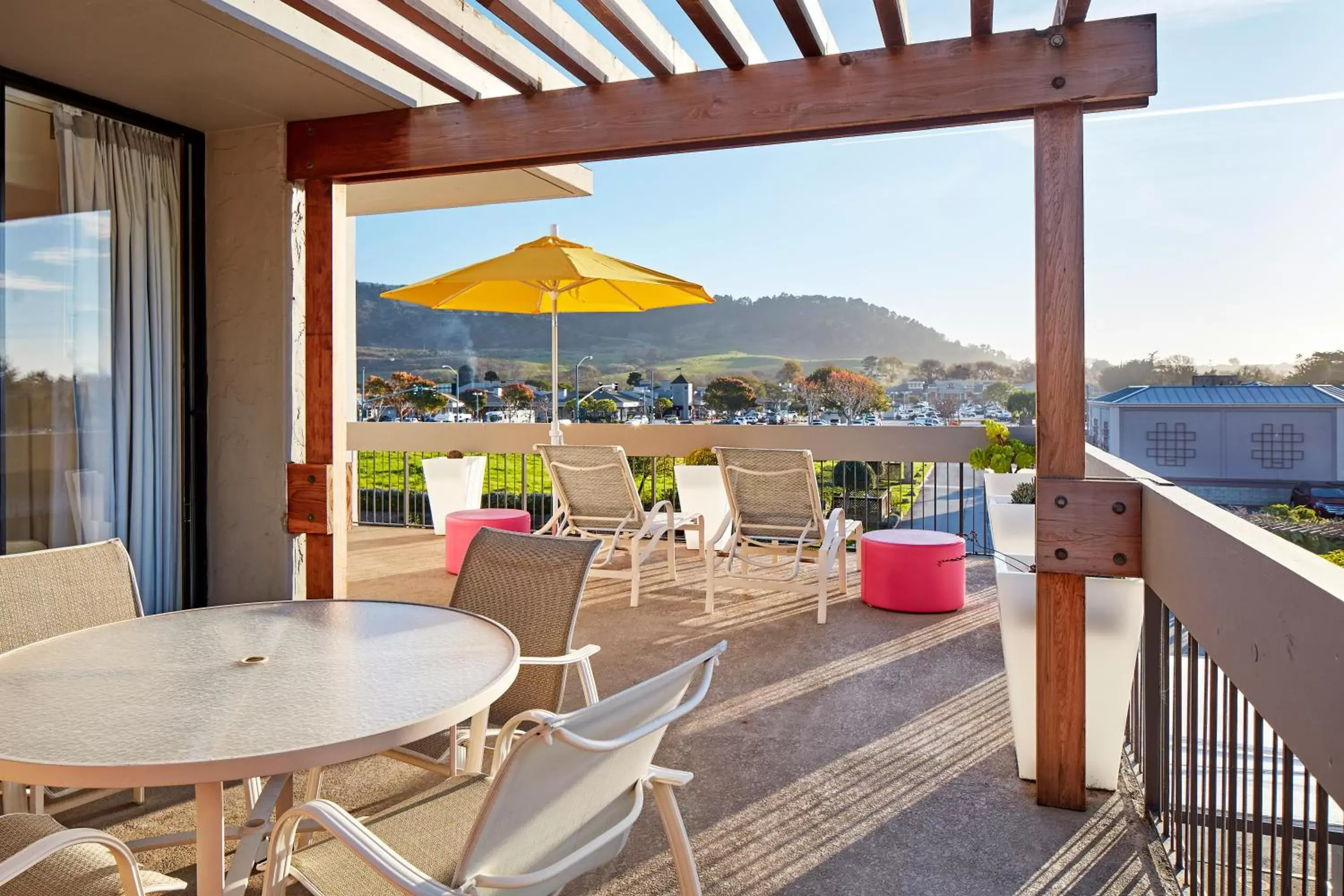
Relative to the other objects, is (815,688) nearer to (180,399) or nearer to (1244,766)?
(1244,766)

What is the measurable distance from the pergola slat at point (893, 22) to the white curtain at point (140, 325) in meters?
3.15

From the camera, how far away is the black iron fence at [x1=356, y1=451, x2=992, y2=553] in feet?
21.9

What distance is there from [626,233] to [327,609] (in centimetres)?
1768

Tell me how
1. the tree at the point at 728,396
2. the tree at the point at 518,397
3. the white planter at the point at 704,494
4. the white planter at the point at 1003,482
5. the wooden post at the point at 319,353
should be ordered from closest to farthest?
the wooden post at the point at 319,353
the white planter at the point at 1003,482
the white planter at the point at 704,494
the tree at the point at 518,397
the tree at the point at 728,396

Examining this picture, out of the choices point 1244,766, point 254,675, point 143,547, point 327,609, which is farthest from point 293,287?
point 1244,766

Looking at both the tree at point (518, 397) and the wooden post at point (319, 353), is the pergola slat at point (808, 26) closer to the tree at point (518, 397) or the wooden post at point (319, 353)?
the wooden post at point (319, 353)

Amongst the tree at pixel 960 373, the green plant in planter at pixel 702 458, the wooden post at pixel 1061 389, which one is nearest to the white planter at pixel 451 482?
the green plant in planter at pixel 702 458

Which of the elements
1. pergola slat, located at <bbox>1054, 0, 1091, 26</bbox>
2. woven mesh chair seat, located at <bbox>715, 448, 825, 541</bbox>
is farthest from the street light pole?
pergola slat, located at <bbox>1054, 0, 1091, 26</bbox>

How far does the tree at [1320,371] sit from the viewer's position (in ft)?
25.3

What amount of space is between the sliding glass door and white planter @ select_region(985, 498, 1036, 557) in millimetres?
4128

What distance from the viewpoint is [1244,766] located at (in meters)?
1.74

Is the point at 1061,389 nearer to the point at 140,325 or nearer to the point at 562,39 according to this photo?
the point at 562,39

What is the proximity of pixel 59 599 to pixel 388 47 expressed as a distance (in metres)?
2.04

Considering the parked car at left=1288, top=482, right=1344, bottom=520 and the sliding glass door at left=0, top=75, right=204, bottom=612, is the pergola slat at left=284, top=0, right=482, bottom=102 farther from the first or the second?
the parked car at left=1288, top=482, right=1344, bottom=520
